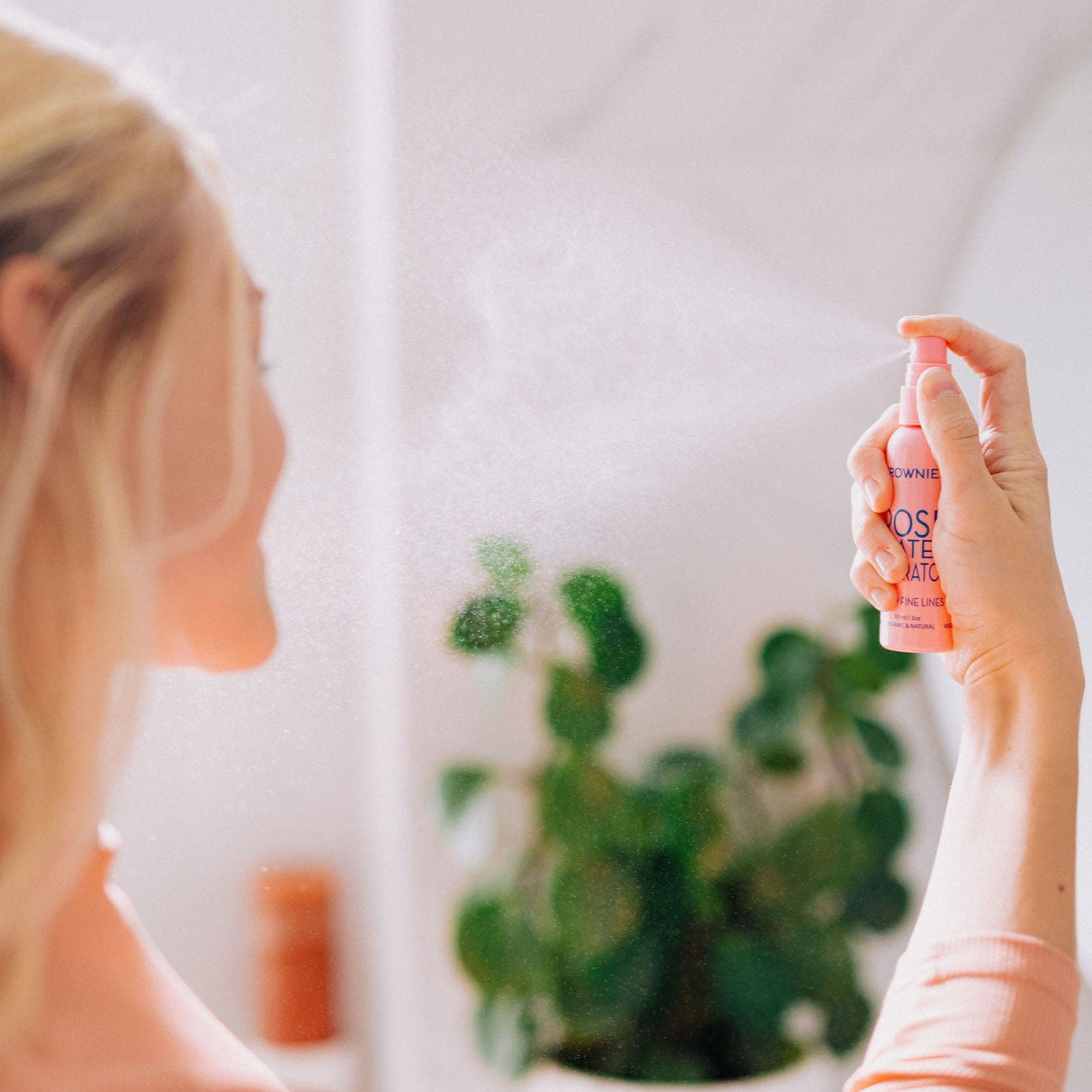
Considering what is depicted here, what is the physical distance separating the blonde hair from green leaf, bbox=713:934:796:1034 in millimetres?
615

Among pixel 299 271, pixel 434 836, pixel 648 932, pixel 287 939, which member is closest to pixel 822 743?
pixel 648 932

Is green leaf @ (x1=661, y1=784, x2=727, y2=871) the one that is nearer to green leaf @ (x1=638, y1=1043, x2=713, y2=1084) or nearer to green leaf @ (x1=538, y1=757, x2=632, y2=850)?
green leaf @ (x1=538, y1=757, x2=632, y2=850)

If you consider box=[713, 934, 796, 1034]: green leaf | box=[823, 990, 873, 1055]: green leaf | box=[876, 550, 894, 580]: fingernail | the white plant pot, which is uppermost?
box=[876, 550, 894, 580]: fingernail

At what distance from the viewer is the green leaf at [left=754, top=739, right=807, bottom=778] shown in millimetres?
903

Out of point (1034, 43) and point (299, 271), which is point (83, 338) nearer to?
point (299, 271)

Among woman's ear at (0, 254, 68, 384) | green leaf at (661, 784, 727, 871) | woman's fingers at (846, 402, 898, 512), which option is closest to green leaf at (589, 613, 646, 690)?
green leaf at (661, 784, 727, 871)

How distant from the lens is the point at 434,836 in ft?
2.98

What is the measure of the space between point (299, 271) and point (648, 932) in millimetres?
590

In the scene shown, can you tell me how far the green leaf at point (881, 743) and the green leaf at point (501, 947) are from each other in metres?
0.32

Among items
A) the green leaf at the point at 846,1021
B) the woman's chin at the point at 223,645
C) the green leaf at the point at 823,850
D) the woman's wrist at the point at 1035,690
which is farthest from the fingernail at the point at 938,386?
the green leaf at the point at 846,1021

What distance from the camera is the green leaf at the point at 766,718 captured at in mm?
893

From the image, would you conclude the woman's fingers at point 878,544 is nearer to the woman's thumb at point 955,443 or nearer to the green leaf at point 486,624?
the woman's thumb at point 955,443

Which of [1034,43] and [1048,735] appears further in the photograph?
[1034,43]

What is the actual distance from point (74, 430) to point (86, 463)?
0.5 inches
